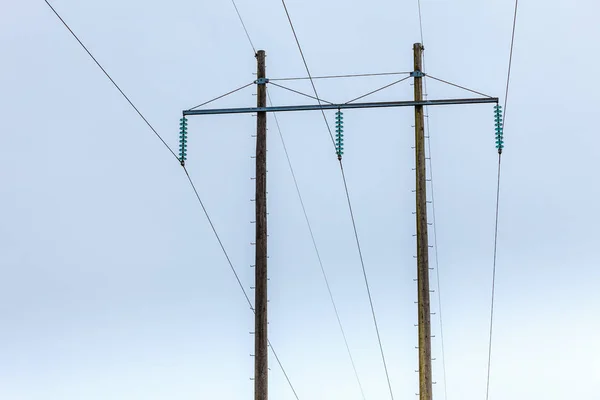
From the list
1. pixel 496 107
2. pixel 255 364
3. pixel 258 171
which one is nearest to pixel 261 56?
pixel 258 171

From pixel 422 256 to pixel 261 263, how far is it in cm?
304

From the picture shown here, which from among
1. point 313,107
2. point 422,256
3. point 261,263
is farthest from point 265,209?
point 422,256

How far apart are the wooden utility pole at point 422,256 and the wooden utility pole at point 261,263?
2.86m

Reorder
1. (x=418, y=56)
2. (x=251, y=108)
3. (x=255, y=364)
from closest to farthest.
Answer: (x=255, y=364) < (x=251, y=108) < (x=418, y=56)

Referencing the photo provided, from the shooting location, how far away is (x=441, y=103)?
650 inches

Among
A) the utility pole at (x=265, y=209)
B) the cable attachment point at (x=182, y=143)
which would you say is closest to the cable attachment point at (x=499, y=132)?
the utility pole at (x=265, y=209)

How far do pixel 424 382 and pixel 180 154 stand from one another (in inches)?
229

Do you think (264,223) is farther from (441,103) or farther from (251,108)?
(441,103)

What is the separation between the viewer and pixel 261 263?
1540 centimetres

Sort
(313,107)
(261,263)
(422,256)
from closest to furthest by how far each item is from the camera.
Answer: (261,263) → (313,107) → (422,256)

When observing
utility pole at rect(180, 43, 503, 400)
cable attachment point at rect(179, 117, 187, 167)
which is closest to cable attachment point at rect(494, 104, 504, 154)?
utility pole at rect(180, 43, 503, 400)

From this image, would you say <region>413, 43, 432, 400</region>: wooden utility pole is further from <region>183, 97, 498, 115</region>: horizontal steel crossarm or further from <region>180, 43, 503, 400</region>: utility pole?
<region>183, 97, 498, 115</region>: horizontal steel crossarm

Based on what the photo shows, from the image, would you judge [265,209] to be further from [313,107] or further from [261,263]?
[313,107]

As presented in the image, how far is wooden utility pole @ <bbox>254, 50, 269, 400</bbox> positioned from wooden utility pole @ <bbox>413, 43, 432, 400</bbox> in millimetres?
2858
